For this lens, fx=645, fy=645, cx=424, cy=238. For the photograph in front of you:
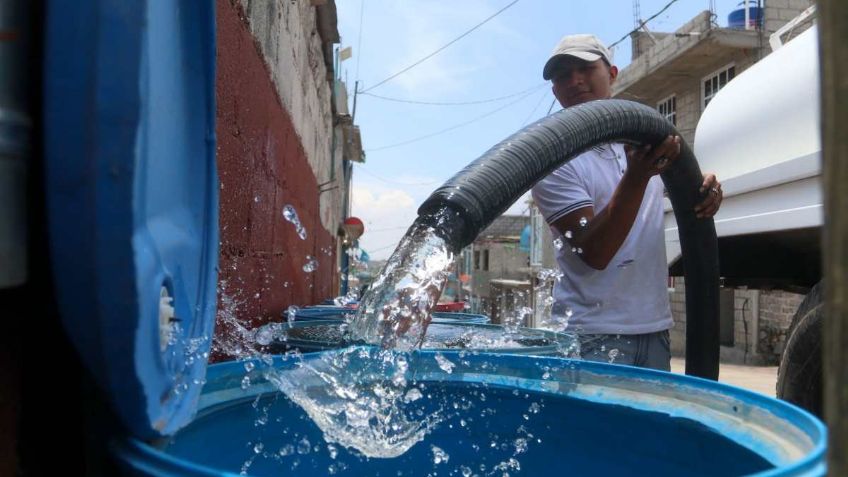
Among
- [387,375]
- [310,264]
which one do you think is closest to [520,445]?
[387,375]

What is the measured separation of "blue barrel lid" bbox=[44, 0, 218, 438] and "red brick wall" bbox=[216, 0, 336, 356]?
113 centimetres

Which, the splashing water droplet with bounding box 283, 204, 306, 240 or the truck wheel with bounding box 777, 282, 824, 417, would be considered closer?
the truck wheel with bounding box 777, 282, 824, 417

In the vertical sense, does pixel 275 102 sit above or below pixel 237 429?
above

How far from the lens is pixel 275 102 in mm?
2961

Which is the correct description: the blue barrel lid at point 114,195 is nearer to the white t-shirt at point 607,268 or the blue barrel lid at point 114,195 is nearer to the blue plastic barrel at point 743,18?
the white t-shirt at point 607,268

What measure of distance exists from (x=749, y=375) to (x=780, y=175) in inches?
451

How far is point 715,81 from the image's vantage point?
15242 millimetres

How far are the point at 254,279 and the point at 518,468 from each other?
1.55 m

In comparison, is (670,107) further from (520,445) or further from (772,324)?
(520,445)

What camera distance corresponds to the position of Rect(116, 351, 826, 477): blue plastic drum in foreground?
3.29 ft

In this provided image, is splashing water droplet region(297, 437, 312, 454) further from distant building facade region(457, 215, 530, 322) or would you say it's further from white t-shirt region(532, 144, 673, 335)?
distant building facade region(457, 215, 530, 322)

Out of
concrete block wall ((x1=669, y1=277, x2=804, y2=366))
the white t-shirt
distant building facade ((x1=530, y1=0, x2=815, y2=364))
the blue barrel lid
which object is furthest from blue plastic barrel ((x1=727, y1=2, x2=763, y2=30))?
the blue barrel lid

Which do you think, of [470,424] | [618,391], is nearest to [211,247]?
[470,424]

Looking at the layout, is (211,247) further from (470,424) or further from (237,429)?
(470,424)
